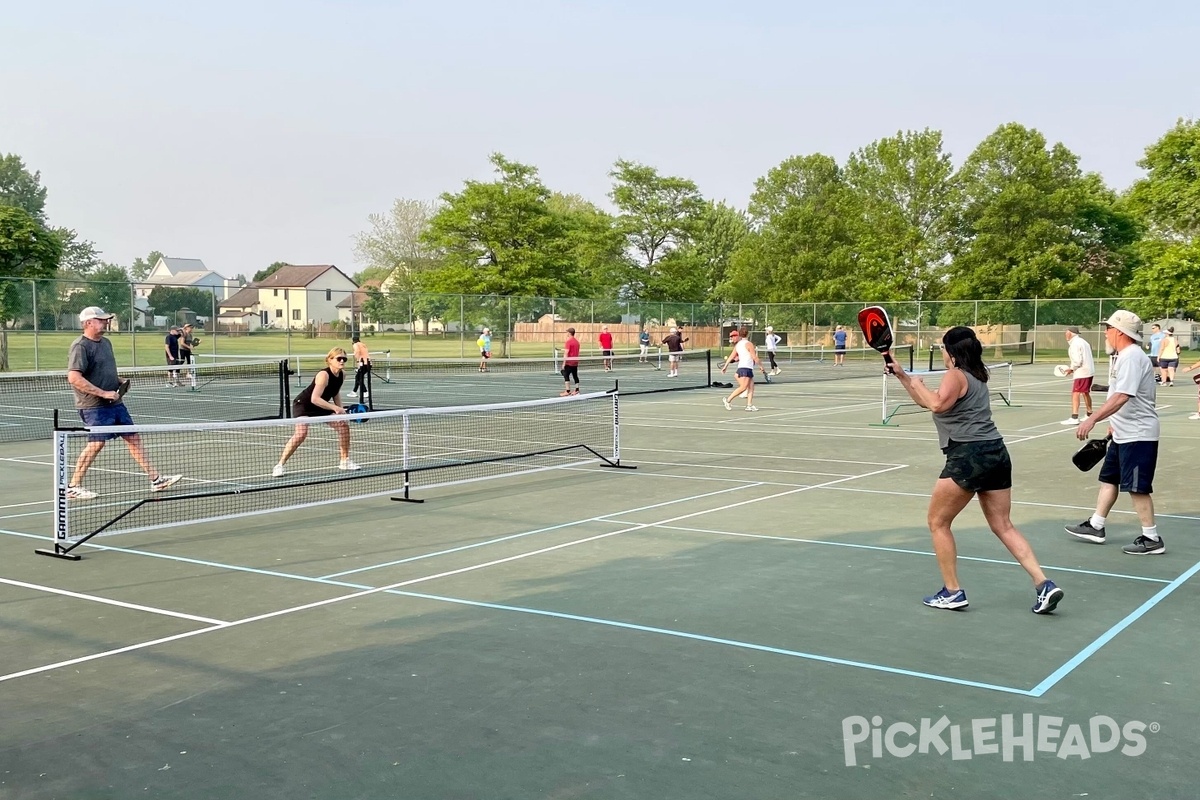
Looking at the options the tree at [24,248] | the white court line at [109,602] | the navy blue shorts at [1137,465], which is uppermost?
the tree at [24,248]

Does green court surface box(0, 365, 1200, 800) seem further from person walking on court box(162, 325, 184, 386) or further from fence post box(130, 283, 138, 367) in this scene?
fence post box(130, 283, 138, 367)

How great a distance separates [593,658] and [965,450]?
8.64ft

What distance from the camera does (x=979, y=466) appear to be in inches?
266

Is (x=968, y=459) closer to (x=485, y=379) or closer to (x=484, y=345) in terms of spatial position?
(x=485, y=379)

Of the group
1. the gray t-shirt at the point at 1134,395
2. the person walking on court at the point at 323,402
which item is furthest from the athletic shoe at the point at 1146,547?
the person walking on court at the point at 323,402

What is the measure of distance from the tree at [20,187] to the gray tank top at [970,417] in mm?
105021

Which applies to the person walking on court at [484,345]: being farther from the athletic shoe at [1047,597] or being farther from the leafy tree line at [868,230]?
the athletic shoe at [1047,597]

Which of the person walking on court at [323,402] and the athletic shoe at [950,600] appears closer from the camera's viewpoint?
the athletic shoe at [950,600]

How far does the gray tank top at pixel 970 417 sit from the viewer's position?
684 cm

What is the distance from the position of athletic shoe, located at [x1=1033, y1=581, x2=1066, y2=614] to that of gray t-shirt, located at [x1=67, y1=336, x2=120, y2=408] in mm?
8988

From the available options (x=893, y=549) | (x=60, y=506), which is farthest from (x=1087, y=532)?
(x=60, y=506)

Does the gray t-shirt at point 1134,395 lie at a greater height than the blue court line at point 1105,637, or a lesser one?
greater

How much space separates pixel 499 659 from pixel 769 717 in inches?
64.5

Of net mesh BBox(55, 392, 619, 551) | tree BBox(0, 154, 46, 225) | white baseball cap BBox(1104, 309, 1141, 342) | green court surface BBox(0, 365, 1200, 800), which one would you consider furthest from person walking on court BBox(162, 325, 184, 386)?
→ tree BBox(0, 154, 46, 225)
